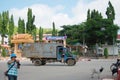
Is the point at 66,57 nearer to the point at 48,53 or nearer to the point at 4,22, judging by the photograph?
the point at 48,53

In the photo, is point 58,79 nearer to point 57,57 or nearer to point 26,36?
point 57,57

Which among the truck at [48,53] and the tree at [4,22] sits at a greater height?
the tree at [4,22]

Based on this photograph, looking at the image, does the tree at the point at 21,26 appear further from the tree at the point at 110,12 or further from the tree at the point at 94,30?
the tree at the point at 110,12

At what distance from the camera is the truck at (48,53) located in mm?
41191

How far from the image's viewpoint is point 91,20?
81.1 meters

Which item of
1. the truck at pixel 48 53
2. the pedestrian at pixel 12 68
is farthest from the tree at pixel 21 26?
the pedestrian at pixel 12 68

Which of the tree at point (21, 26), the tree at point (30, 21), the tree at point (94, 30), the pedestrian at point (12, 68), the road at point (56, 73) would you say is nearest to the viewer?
the pedestrian at point (12, 68)

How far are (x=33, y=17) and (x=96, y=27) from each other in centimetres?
1544

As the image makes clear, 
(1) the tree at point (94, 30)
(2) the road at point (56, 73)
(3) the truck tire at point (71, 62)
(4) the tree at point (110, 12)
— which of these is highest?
(4) the tree at point (110, 12)

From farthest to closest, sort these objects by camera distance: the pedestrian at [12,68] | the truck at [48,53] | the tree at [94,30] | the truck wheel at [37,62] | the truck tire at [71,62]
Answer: the tree at [94,30] → the truck wheel at [37,62] → the truck at [48,53] → the truck tire at [71,62] → the pedestrian at [12,68]

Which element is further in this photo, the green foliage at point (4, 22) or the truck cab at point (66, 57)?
the green foliage at point (4, 22)

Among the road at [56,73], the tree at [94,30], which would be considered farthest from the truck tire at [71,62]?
the tree at [94,30]

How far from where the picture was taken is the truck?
4119 centimetres

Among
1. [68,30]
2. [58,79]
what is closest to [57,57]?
[58,79]
